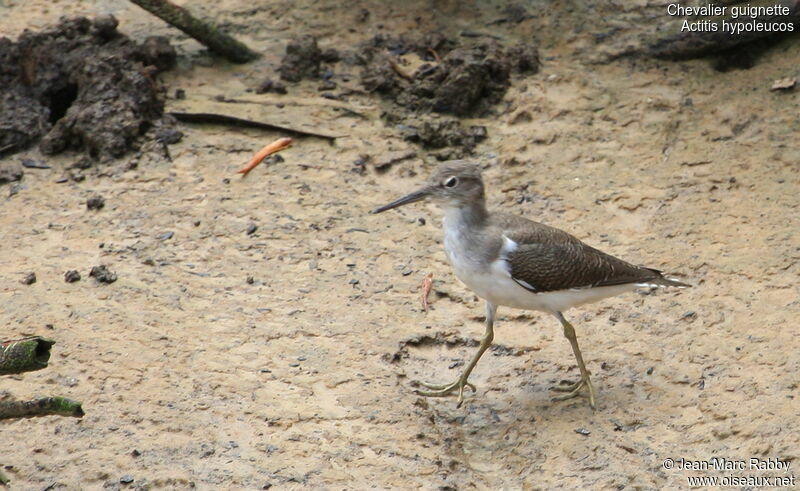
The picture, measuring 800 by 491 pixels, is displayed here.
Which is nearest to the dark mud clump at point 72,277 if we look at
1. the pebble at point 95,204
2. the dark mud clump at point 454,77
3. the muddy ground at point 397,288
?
the muddy ground at point 397,288

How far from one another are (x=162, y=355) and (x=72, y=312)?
757 millimetres

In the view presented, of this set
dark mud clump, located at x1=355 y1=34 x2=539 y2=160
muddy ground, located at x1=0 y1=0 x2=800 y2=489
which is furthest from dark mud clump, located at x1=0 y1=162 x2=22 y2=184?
dark mud clump, located at x1=355 y1=34 x2=539 y2=160

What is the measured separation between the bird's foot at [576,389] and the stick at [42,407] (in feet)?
→ 9.28

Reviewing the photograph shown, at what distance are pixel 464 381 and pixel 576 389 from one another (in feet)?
2.14

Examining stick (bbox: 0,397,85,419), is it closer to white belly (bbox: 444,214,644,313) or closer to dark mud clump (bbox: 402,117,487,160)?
white belly (bbox: 444,214,644,313)

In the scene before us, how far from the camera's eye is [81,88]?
874 cm

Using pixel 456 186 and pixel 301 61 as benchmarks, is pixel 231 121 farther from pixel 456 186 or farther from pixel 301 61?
pixel 456 186

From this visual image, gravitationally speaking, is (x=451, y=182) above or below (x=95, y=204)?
above

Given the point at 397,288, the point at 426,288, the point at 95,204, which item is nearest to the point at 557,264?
the point at 426,288

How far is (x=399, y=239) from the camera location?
297 inches

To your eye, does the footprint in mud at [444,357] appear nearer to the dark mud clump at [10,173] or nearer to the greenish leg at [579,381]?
the greenish leg at [579,381]

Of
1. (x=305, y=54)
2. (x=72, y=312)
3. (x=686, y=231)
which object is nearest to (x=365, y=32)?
(x=305, y=54)

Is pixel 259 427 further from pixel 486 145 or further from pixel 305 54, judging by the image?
pixel 305 54

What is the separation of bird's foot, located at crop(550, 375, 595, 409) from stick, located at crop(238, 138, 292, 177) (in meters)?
3.23
